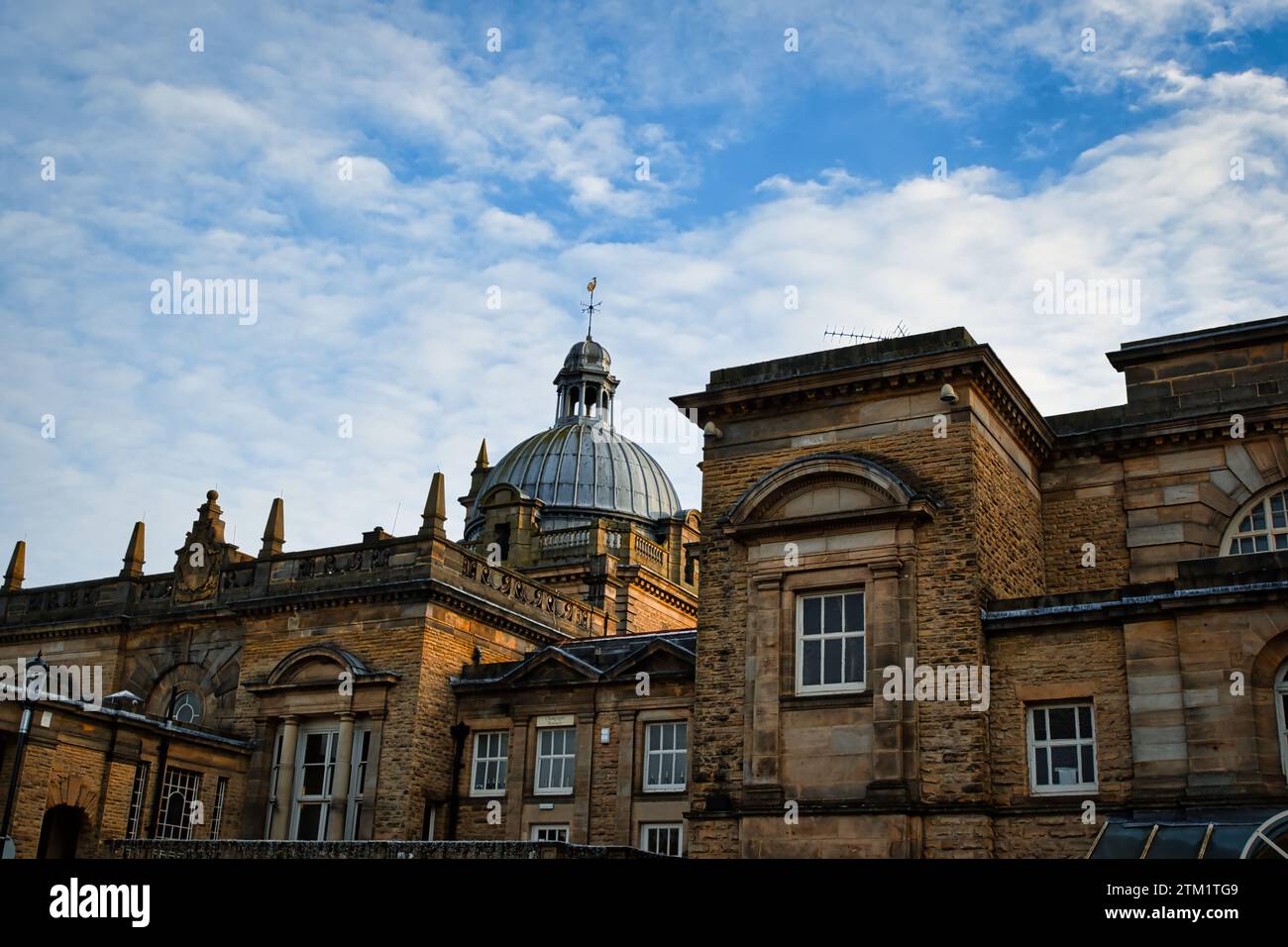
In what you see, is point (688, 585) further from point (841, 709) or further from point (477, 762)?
point (841, 709)

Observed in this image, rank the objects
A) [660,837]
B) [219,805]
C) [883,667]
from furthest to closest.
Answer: [219,805] < [660,837] < [883,667]

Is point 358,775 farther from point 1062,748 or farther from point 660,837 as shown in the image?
point 1062,748

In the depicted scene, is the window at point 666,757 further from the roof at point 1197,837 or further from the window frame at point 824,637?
the roof at point 1197,837

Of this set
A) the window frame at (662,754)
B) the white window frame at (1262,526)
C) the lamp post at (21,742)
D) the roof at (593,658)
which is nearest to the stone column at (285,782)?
the roof at (593,658)

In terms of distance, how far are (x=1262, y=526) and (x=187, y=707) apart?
27.8 m

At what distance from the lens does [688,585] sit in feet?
180

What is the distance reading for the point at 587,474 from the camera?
5903 cm

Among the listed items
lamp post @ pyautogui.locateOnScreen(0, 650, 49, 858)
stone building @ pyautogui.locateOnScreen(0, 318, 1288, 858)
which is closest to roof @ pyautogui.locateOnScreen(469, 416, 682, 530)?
stone building @ pyautogui.locateOnScreen(0, 318, 1288, 858)

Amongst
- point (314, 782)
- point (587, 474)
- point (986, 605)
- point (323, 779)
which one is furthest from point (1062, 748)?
point (587, 474)

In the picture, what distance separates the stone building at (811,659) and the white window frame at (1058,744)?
0.18 feet

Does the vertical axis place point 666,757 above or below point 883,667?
below

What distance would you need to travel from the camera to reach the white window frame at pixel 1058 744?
24141mm
